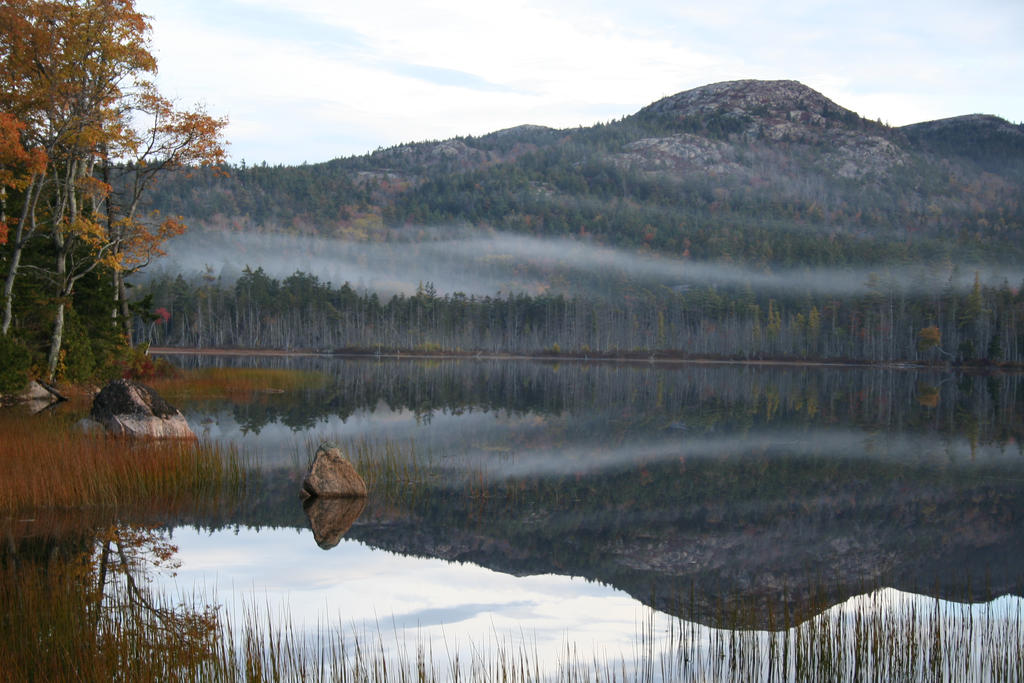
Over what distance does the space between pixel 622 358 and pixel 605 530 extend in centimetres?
10521

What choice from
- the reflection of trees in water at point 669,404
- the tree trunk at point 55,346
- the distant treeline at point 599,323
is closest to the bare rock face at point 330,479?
the reflection of trees in water at point 669,404

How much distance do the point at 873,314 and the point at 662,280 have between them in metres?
72.9

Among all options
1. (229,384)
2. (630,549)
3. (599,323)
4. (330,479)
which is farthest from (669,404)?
(599,323)

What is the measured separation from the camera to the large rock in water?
56.3 feet

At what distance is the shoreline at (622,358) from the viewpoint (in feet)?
327

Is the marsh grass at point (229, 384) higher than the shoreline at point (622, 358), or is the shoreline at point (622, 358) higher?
the marsh grass at point (229, 384)

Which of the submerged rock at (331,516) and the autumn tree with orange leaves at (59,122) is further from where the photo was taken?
the autumn tree with orange leaves at (59,122)

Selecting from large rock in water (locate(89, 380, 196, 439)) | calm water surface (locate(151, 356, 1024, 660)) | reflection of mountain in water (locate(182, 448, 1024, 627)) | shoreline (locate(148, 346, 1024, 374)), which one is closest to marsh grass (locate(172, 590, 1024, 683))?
calm water surface (locate(151, 356, 1024, 660))

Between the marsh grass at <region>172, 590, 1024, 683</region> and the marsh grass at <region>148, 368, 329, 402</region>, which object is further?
the marsh grass at <region>148, 368, 329, 402</region>

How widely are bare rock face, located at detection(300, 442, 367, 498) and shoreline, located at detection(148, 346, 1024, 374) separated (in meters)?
84.0

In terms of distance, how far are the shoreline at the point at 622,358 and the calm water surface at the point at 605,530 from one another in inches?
3054

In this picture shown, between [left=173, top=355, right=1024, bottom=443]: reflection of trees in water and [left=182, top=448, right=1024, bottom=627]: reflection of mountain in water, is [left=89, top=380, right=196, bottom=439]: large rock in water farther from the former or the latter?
[left=173, top=355, right=1024, bottom=443]: reflection of trees in water

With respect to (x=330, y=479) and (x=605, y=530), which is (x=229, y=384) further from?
(x=605, y=530)

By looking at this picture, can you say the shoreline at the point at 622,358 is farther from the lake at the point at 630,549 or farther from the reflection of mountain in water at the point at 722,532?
the reflection of mountain in water at the point at 722,532
